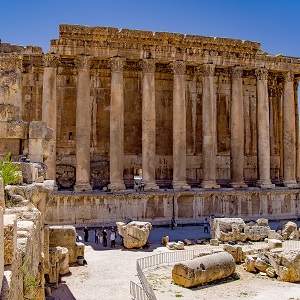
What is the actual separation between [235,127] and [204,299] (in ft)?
53.8

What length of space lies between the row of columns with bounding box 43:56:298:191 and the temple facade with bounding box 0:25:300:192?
62 mm

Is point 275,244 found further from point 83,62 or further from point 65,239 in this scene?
point 83,62

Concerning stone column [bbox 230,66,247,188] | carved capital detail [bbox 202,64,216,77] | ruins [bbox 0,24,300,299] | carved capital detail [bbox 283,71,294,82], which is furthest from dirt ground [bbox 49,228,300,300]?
carved capital detail [bbox 283,71,294,82]

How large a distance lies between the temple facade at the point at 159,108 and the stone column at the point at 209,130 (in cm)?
6

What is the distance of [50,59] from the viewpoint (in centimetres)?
2391

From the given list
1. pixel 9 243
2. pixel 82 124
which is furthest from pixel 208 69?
pixel 9 243

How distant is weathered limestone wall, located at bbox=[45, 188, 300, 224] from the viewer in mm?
22925

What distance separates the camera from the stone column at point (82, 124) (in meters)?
23.8

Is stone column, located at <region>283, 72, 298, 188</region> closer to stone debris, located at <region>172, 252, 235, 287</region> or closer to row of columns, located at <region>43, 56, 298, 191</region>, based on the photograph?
row of columns, located at <region>43, 56, 298, 191</region>

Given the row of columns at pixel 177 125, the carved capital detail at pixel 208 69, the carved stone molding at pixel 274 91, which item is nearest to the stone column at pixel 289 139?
the row of columns at pixel 177 125

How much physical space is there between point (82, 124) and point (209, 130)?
26.3 feet

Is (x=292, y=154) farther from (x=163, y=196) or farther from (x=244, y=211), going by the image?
(x=163, y=196)

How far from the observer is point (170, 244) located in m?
18.4

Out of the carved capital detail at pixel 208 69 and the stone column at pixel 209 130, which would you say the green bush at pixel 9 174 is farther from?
the carved capital detail at pixel 208 69
